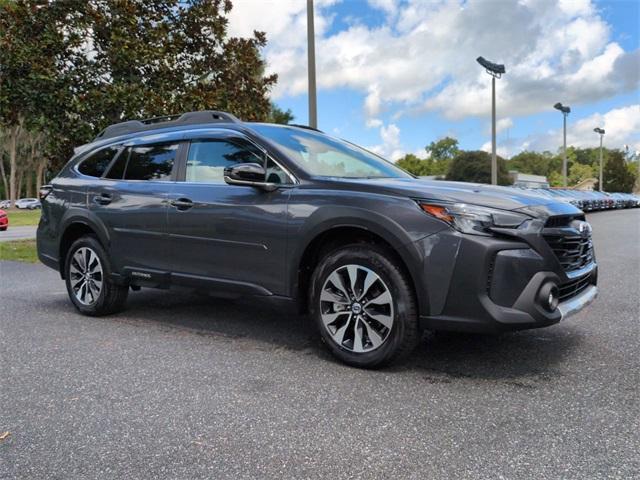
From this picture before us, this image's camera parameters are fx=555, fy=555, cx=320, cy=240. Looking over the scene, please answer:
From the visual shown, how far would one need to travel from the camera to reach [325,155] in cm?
458

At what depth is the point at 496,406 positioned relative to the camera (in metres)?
3.07

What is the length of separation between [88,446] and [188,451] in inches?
19.8

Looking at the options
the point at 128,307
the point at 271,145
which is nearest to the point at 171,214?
the point at 271,145

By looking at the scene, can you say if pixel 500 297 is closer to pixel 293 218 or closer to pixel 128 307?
pixel 293 218

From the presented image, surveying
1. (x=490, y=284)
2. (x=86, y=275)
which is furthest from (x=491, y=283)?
(x=86, y=275)

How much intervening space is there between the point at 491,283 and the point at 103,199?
374 centimetres

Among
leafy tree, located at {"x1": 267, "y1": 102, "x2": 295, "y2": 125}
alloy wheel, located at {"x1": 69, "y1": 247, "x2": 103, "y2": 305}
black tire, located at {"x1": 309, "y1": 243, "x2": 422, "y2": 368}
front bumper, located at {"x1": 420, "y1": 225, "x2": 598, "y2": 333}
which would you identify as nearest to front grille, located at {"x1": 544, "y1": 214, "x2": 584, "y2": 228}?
front bumper, located at {"x1": 420, "y1": 225, "x2": 598, "y2": 333}

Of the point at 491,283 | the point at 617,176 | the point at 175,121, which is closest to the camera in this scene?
the point at 491,283

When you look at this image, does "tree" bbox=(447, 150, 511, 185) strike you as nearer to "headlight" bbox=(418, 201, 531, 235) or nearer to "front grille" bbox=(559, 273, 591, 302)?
"front grille" bbox=(559, 273, 591, 302)

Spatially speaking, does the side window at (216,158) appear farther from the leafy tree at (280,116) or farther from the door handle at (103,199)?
the leafy tree at (280,116)

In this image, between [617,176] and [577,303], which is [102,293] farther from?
[617,176]

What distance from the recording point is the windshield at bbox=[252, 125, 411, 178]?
14.1 feet

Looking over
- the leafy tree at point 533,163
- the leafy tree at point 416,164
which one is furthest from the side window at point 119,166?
the leafy tree at point 533,163

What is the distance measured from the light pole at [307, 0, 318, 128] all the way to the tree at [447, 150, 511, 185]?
7268cm
